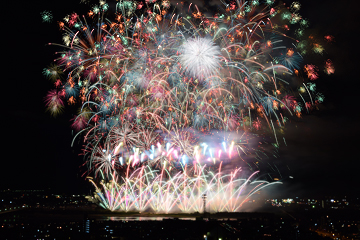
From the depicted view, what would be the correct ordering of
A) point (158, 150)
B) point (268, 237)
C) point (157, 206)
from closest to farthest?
point (158, 150) < point (268, 237) < point (157, 206)

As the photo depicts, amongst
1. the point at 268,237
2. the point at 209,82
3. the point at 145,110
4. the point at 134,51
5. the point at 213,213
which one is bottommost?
the point at 268,237

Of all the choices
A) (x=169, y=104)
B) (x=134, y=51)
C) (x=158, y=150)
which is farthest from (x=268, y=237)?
(x=134, y=51)

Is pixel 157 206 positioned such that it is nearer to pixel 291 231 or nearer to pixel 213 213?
pixel 213 213

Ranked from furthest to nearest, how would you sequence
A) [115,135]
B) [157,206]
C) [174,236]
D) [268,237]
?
[157,206] → [268,237] → [174,236] → [115,135]

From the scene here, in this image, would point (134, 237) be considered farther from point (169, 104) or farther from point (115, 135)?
point (169, 104)

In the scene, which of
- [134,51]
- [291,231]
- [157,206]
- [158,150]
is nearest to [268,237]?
[291,231]

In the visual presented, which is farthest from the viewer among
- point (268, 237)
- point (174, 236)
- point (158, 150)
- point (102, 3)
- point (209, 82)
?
point (268, 237)

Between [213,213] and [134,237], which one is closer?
[134,237]

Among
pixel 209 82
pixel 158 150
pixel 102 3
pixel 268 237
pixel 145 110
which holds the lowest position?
pixel 268 237

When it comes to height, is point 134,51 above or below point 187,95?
above
